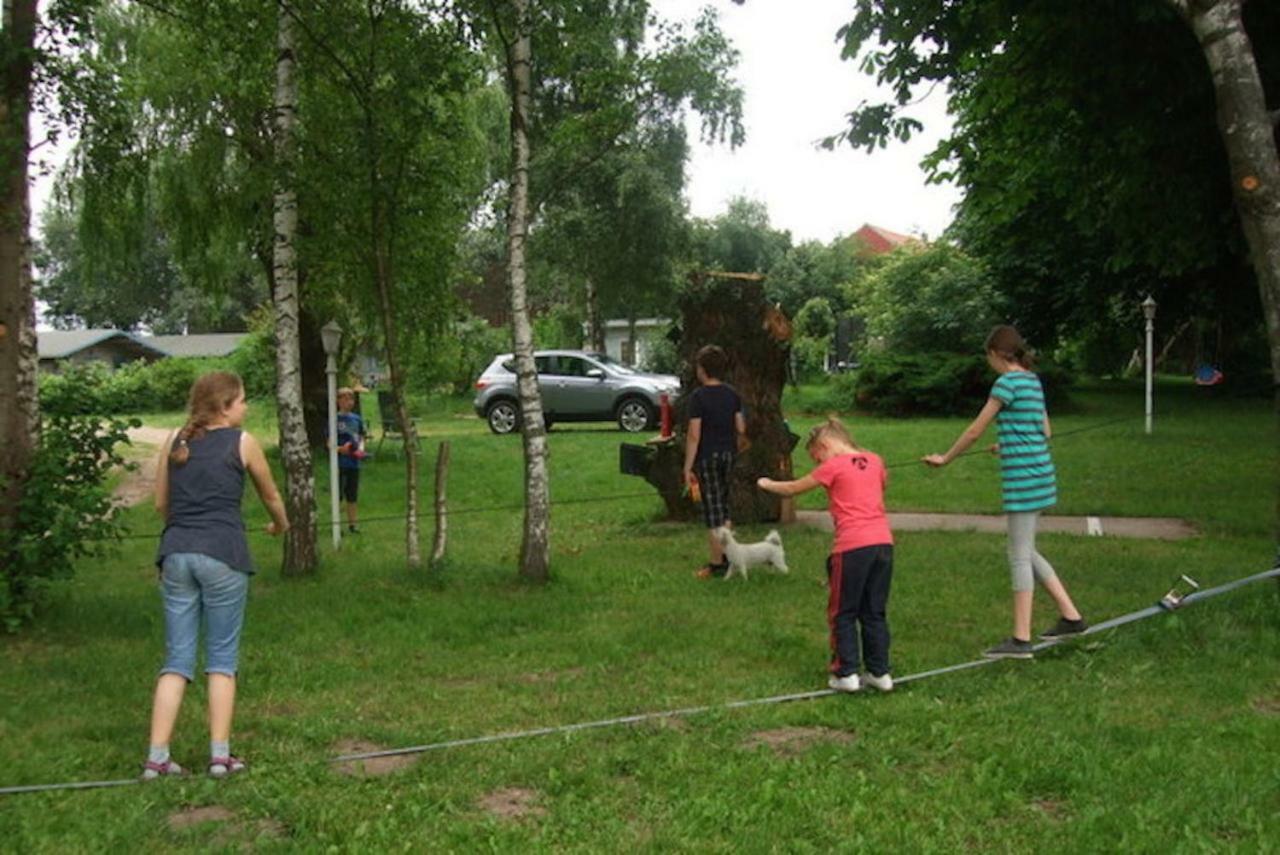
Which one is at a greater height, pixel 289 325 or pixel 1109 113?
pixel 1109 113

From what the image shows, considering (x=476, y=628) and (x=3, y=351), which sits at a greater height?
(x=3, y=351)

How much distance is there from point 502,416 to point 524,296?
15175mm

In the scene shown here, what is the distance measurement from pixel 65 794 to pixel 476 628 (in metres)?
3.05

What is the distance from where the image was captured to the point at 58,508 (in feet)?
22.7

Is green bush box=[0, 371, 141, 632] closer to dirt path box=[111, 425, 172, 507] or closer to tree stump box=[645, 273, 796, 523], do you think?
tree stump box=[645, 273, 796, 523]

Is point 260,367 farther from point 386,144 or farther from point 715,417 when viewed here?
point 715,417

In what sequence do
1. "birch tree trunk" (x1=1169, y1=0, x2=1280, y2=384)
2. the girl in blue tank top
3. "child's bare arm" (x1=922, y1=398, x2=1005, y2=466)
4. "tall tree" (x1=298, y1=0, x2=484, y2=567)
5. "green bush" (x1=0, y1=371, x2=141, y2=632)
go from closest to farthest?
the girl in blue tank top, "child's bare arm" (x1=922, y1=398, x2=1005, y2=466), "birch tree trunk" (x1=1169, y1=0, x2=1280, y2=384), "green bush" (x1=0, y1=371, x2=141, y2=632), "tall tree" (x1=298, y1=0, x2=484, y2=567)

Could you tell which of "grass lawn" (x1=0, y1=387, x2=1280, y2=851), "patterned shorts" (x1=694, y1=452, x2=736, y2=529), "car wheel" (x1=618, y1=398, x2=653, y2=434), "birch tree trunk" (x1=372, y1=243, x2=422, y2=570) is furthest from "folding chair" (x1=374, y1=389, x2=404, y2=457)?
"patterned shorts" (x1=694, y1=452, x2=736, y2=529)

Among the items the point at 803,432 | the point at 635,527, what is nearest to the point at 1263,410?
the point at 803,432

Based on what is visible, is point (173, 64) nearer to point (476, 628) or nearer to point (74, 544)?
point (74, 544)

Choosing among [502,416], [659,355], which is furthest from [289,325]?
[659,355]

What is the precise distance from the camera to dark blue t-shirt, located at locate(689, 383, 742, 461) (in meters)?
8.82

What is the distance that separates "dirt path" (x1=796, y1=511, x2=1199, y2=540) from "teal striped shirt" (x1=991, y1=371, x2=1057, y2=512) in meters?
5.04

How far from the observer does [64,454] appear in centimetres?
712
